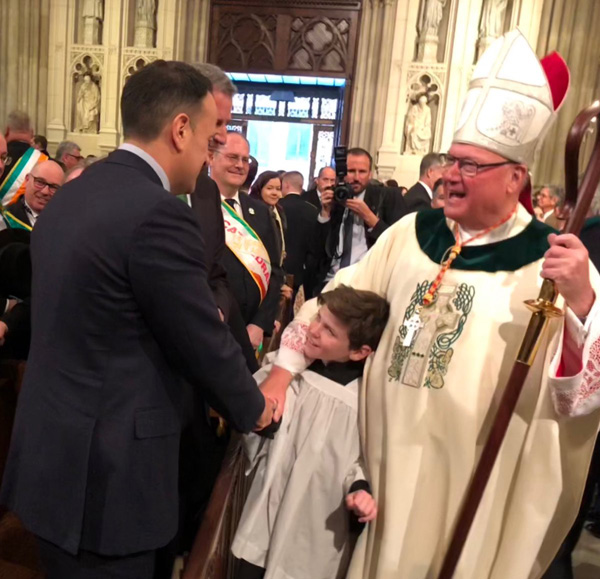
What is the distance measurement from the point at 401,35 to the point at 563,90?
307 inches

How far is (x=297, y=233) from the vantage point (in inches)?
205

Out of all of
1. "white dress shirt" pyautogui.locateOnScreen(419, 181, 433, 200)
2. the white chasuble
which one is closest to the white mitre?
the white chasuble

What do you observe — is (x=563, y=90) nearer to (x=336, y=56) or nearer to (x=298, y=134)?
(x=336, y=56)

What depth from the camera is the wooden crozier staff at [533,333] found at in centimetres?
146

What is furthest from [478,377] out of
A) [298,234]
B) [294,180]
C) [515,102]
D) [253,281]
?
[294,180]

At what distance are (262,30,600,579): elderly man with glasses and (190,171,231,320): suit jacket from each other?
0.52 meters

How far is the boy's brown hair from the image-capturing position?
1.80 metres

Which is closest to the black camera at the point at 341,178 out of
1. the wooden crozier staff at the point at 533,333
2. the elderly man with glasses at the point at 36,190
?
the elderly man with glasses at the point at 36,190

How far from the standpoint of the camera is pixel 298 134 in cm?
1084

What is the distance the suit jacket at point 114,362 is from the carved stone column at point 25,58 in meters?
9.65

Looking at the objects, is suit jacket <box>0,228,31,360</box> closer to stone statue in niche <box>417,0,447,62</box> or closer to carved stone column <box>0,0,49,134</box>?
Result: stone statue in niche <box>417,0,447,62</box>

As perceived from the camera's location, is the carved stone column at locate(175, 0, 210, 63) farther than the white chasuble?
Yes

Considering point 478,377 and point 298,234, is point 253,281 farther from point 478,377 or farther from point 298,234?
point 298,234

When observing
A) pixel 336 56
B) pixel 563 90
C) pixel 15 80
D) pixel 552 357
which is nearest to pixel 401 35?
pixel 336 56
